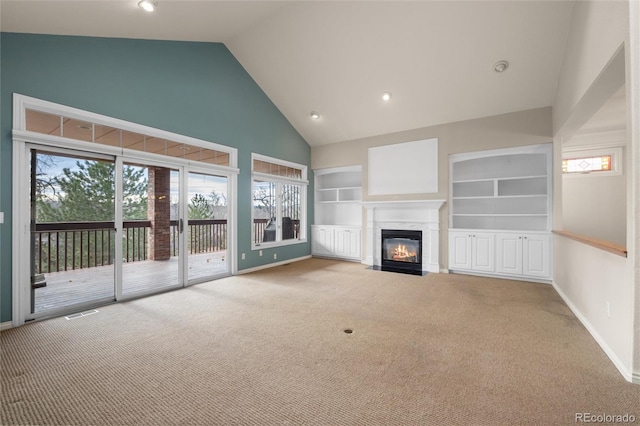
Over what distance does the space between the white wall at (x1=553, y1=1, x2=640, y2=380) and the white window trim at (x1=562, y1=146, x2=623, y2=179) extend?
2.02m

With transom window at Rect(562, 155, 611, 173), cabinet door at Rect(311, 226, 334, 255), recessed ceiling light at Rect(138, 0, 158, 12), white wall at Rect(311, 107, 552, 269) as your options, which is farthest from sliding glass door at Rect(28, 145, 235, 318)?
transom window at Rect(562, 155, 611, 173)

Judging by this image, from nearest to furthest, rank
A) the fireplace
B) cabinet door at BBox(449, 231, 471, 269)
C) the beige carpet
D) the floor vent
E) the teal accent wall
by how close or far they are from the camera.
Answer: the beige carpet
the teal accent wall
the floor vent
cabinet door at BBox(449, 231, 471, 269)
the fireplace

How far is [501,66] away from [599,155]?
9.93ft

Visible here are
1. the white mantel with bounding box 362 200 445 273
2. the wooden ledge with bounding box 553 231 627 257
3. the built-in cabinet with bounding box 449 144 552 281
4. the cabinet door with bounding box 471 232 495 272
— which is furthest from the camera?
the white mantel with bounding box 362 200 445 273

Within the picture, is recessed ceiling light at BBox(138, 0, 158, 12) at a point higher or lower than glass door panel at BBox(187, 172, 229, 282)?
higher

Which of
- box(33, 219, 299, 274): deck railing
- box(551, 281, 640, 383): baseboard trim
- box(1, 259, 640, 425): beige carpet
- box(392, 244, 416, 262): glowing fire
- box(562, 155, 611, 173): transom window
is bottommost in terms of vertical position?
box(1, 259, 640, 425): beige carpet

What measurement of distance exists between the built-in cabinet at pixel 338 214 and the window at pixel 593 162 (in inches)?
167

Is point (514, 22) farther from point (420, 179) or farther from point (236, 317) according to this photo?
point (236, 317)

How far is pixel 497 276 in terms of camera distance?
5047 millimetres

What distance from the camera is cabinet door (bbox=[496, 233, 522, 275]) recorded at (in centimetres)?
482

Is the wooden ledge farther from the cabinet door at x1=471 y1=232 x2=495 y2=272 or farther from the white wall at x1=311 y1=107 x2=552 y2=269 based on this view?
the white wall at x1=311 y1=107 x2=552 y2=269

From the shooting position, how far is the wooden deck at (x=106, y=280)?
11.6ft

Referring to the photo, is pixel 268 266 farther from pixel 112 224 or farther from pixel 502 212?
pixel 502 212

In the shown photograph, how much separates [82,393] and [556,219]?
609cm
